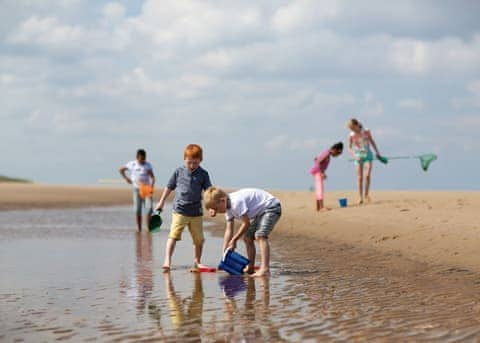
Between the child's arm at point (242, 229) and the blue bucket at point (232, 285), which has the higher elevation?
the child's arm at point (242, 229)

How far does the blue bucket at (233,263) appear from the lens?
26.0 ft

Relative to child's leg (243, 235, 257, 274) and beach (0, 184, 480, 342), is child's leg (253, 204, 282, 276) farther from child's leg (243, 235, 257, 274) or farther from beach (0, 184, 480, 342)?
beach (0, 184, 480, 342)

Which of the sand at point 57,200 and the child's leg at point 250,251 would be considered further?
the sand at point 57,200

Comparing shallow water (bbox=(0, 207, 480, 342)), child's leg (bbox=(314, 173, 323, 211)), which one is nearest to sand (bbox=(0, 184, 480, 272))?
child's leg (bbox=(314, 173, 323, 211))

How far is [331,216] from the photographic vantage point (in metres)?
14.1

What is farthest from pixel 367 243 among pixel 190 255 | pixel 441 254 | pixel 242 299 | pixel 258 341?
pixel 258 341

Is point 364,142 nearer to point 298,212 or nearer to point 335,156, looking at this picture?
point 335,156

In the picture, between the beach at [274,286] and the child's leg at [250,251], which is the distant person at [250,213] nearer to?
the child's leg at [250,251]

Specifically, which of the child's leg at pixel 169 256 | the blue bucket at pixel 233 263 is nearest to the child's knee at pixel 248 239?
the blue bucket at pixel 233 263

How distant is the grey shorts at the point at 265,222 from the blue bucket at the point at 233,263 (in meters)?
0.35

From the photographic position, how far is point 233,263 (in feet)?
26.1

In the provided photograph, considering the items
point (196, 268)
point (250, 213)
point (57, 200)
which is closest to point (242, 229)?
point (250, 213)

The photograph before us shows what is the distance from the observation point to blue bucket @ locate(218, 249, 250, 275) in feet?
26.0

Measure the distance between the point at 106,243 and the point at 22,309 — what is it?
230 inches
